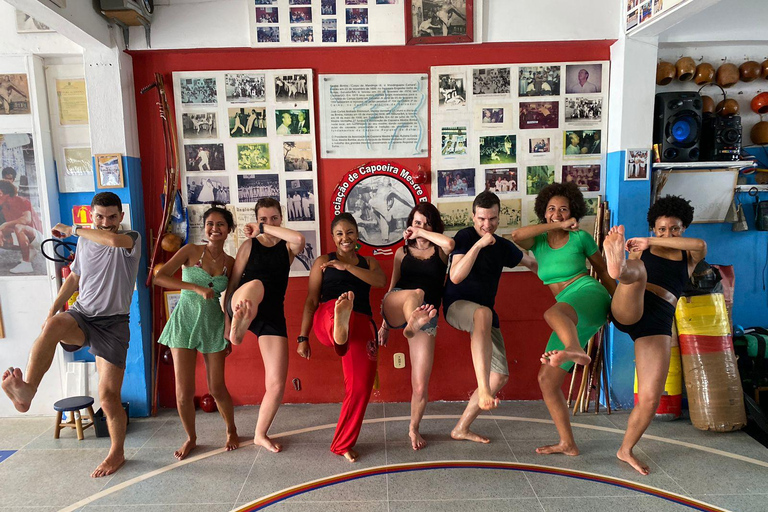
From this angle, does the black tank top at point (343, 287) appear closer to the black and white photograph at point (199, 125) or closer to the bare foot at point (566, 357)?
the bare foot at point (566, 357)

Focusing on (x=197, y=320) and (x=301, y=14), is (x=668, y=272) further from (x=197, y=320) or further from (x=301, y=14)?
(x=301, y=14)

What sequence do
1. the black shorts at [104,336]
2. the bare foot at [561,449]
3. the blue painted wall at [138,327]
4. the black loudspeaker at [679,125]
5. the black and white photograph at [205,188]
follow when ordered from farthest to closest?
1. the black and white photograph at [205,188]
2. the blue painted wall at [138,327]
3. the black loudspeaker at [679,125]
4. the bare foot at [561,449]
5. the black shorts at [104,336]

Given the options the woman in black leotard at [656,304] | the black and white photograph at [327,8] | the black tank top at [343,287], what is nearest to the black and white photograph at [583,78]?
the woman in black leotard at [656,304]

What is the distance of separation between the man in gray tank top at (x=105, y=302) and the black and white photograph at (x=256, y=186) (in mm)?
1027

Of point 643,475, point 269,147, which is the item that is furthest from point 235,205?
point 643,475

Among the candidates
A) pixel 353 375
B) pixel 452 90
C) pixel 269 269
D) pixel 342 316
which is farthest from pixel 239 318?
pixel 452 90

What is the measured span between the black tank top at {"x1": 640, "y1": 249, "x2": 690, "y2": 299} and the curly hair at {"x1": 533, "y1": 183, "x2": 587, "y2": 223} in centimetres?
59

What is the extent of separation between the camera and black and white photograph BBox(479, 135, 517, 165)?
3965 millimetres

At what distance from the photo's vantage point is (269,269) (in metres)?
3.26

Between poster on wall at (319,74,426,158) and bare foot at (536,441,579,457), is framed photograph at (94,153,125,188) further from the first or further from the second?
bare foot at (536,441,579,457)

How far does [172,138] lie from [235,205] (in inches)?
30.8

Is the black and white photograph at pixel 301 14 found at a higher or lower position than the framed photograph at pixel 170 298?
higher

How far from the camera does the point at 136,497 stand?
2.75 meters

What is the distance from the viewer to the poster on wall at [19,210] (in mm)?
3768
